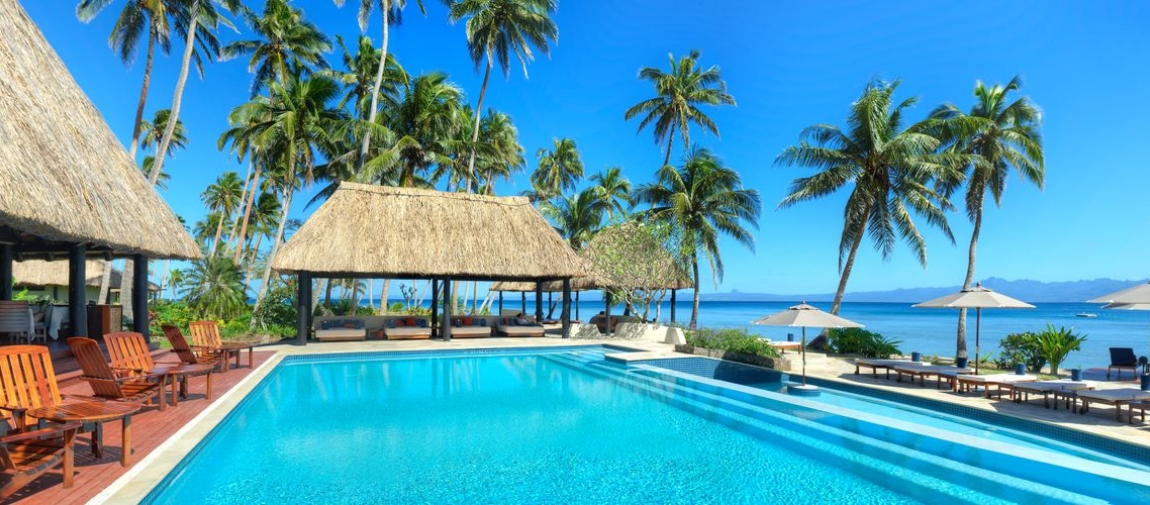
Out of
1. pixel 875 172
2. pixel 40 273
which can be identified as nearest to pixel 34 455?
pixel 875 172

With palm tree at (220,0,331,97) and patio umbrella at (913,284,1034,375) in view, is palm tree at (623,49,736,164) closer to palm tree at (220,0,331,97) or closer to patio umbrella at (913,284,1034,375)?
palm tree at (220,0,331,97)

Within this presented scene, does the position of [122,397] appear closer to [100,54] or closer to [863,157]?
[863,157]

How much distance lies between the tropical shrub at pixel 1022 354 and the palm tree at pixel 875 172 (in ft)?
13.2

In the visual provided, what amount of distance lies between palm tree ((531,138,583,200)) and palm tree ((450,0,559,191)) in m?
10.5

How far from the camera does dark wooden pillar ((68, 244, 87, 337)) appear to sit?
871 cm

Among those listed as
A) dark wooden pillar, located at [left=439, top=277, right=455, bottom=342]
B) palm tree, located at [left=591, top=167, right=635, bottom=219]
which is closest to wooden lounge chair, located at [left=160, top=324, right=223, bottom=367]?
dark wooden pillar, located at [left=439, top=277, right=455, bottom=342]

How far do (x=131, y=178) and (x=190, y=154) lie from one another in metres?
26.5

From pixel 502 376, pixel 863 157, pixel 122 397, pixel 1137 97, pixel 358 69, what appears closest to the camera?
pixel 122 397

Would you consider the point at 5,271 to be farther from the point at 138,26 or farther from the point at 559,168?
the point at 559,168

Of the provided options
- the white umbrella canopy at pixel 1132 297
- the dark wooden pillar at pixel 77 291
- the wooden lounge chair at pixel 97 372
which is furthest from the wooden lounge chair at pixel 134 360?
the white umbrella canopy at pixel 1132 297

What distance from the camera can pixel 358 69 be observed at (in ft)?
73.2

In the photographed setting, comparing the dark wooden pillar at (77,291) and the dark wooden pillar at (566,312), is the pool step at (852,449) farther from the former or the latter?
the dark wooden pillar at (77,291)

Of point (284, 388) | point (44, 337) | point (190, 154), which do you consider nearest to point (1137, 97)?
point (284, 388)

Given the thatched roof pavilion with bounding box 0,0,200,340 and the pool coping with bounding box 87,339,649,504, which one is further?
the thatched roof pavilion with bounding box 0,0,200,340
